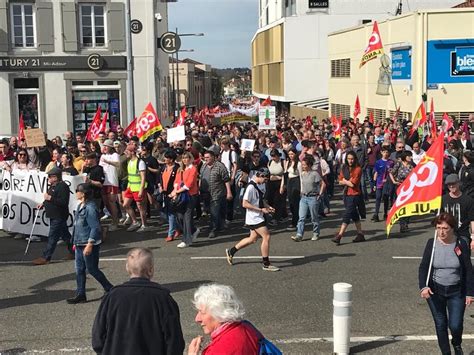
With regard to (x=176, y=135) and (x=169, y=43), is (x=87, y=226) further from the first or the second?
(x=169, y=43)

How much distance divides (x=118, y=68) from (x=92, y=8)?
9.17ft

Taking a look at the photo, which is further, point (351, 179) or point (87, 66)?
point (87, 66)

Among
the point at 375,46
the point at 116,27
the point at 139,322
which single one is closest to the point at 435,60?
the point at 375,46

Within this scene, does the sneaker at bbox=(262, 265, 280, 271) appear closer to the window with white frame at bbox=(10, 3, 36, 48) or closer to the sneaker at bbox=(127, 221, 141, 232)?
the sneaker at bbox=(127, 221, 141, 232)

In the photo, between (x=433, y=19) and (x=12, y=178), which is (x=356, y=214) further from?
(x=433, y=19)

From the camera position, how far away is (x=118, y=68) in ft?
95.2

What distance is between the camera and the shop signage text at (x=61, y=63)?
28547 mm

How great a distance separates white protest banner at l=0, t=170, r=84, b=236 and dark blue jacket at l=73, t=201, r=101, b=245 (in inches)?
149

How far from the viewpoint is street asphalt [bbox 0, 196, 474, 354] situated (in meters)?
7.29

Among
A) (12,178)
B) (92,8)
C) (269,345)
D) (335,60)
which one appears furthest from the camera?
(335,60)

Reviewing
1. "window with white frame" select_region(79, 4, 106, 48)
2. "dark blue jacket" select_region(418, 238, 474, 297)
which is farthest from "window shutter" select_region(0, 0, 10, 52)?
"dark blue jacket" select_region(418, 238, 474, 297)

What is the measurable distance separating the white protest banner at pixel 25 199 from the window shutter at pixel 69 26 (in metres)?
16.4

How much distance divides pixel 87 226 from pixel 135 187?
4818 millimetres

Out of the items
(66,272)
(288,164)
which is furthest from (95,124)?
(66,272)
